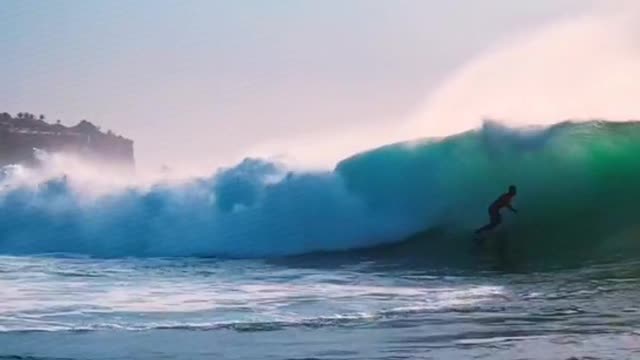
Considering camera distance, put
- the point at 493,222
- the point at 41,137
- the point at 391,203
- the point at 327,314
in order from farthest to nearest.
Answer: the point at 41,137
the point at 391,203
the point at 493,222
the point at 327,314

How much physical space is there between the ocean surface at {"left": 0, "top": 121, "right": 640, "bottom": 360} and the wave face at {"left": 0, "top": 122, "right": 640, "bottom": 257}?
0.04 m

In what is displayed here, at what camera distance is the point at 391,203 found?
1641 cm

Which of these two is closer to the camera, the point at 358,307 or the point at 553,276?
the point at 358,307

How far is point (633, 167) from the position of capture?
14570 mm

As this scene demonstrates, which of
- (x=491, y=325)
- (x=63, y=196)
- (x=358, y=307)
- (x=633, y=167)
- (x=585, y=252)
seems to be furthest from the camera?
(x=63, y=196)

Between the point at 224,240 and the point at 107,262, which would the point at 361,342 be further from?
the point at 224,240

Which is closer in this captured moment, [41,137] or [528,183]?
[528,183]

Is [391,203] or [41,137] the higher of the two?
[41,137]

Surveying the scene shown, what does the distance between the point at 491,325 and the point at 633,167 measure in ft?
27.4

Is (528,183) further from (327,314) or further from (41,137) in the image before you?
(41,137)

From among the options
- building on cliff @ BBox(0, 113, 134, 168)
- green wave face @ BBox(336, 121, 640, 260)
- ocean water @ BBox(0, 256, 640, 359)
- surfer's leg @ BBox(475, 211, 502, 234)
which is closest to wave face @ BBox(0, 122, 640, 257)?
green wave face @ BBox(336, 121, 640, 260)

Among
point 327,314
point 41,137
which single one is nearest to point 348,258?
point 327,314

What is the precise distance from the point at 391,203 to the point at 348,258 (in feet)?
7.38

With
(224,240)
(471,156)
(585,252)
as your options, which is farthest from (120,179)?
(585,252)
